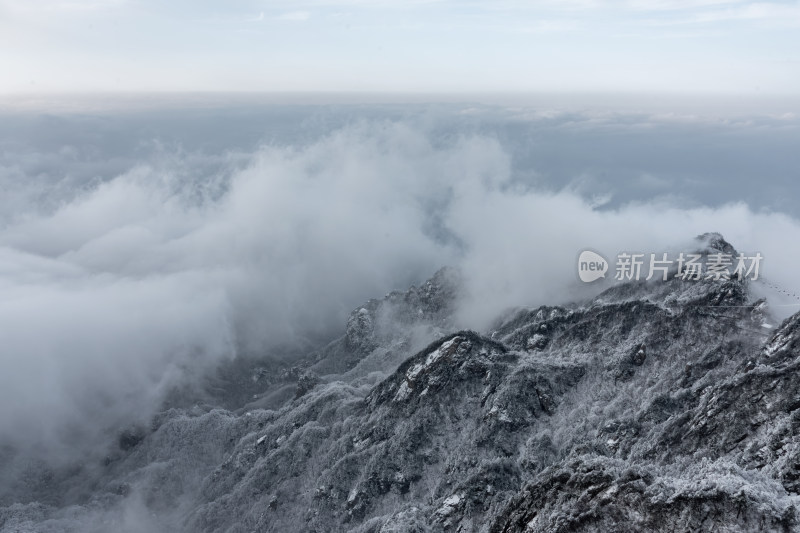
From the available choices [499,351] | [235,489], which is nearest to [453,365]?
[499,351]

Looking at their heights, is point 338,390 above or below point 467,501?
below

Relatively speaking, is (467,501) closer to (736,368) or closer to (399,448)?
(399,448)

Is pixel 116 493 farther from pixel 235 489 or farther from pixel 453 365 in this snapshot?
pixel 453 365

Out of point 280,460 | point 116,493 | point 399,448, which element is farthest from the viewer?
point 116,493

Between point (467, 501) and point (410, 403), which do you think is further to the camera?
point (410, 403)

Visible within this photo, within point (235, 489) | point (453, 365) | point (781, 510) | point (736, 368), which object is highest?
point (781, 510)

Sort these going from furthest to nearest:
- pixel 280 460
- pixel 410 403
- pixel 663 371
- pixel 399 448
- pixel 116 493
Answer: pixel 116 493, pixel 280 460, pixel 410 403, pixel 399 448, pixel 663 371
